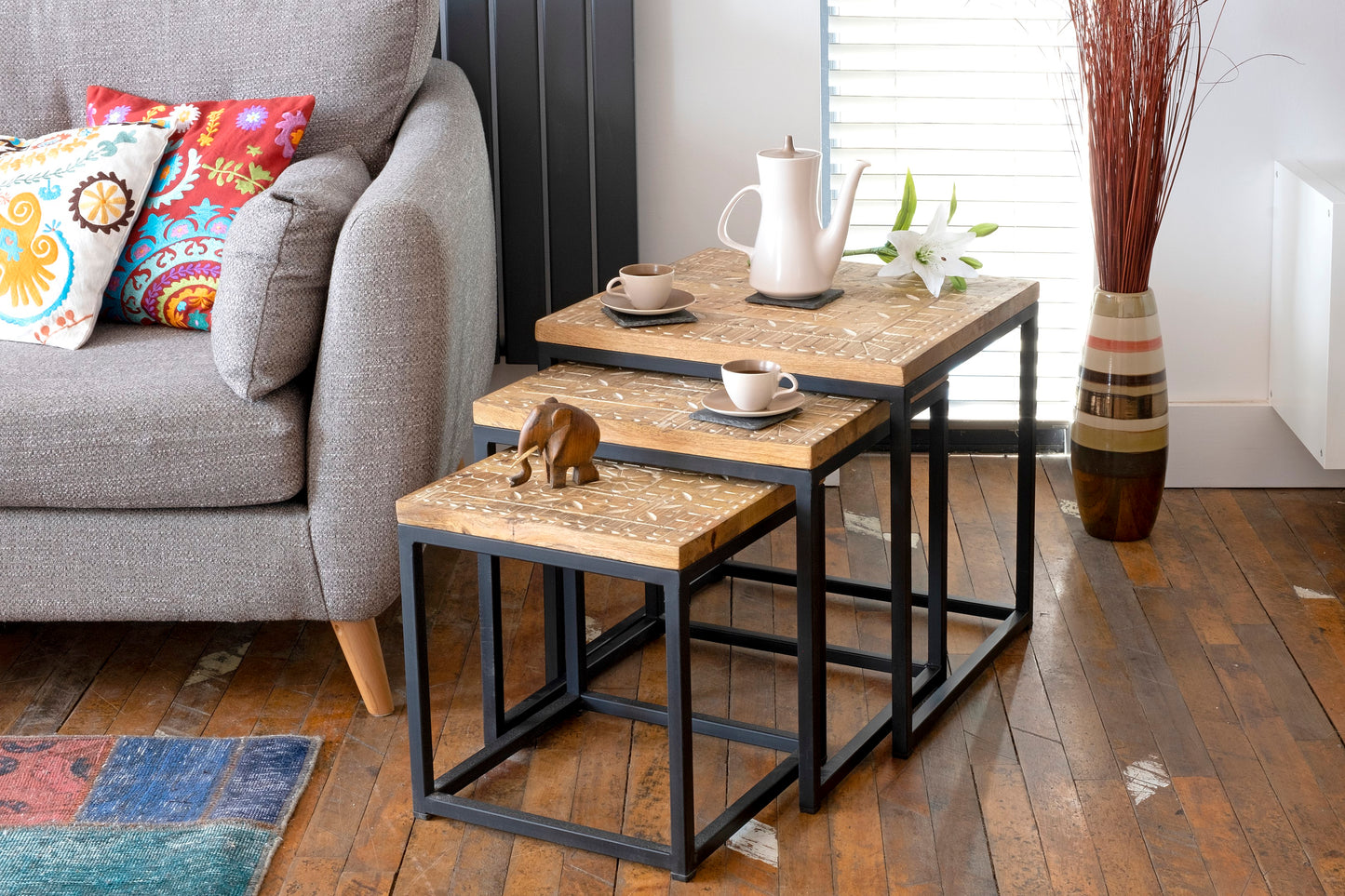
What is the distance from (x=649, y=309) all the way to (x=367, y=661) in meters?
0.58

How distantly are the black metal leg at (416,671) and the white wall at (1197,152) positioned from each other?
1235mm

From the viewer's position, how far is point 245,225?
1.78 m

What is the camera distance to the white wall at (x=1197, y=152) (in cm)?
247

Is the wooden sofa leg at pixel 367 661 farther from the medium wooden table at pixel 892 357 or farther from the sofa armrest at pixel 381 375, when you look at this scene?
the medium wooden table at pixel 892 357

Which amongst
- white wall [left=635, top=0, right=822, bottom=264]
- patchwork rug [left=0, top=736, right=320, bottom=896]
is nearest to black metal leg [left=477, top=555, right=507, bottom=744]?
Result: patchwork rug [left=0, top=736, right=320, bottom=896]

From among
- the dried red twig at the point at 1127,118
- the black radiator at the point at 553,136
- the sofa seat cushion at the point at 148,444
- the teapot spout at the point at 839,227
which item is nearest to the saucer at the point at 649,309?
the teapot spout at the point at 839,227

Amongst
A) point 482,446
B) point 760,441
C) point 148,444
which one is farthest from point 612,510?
point 148,444

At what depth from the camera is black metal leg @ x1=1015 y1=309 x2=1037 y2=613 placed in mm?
1997

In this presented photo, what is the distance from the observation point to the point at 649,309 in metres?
1.81

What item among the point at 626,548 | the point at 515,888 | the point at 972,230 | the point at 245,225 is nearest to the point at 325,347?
the point at 245,225

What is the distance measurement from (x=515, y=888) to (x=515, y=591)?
765 millimetres

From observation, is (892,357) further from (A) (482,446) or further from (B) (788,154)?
(A) (482,446)

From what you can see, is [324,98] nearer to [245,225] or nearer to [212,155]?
[212,155]

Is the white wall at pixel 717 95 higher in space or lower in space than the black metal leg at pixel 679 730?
higher
